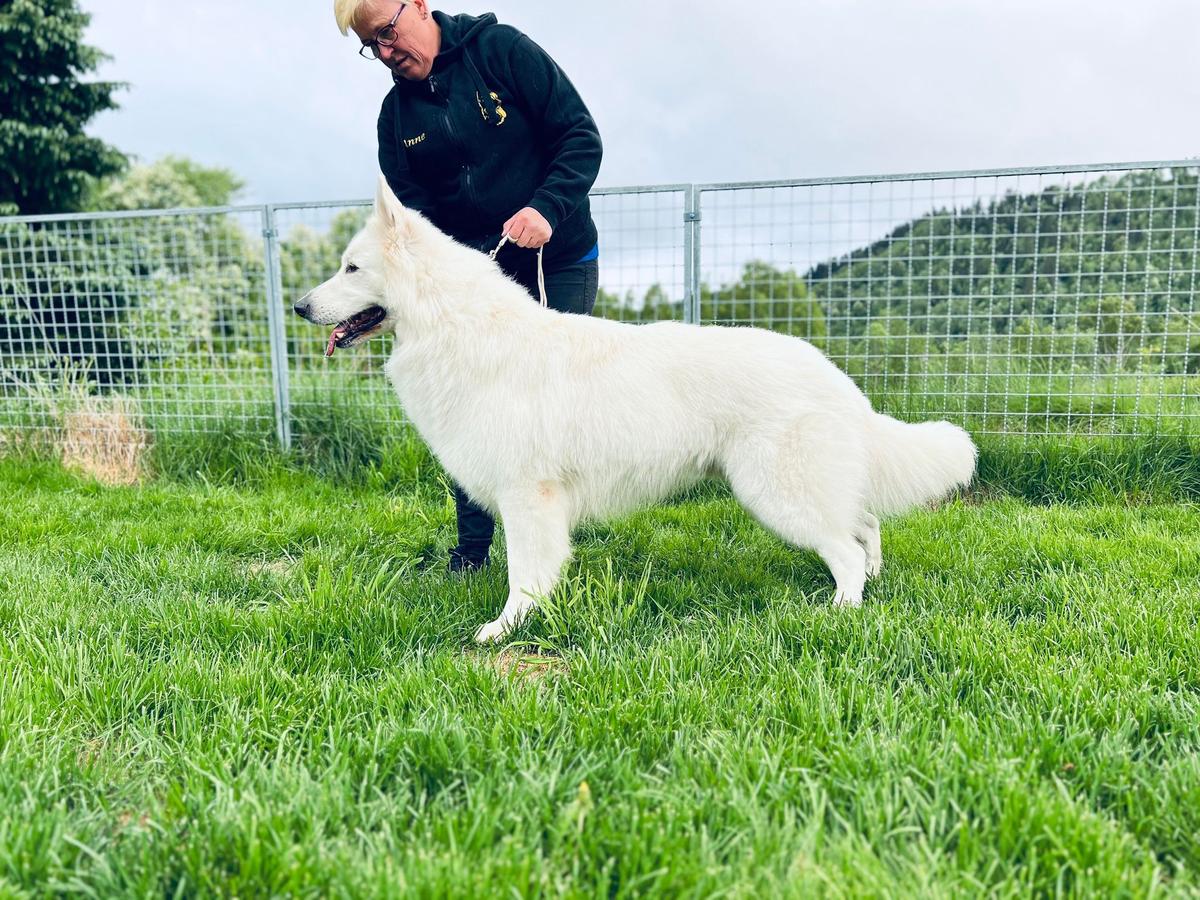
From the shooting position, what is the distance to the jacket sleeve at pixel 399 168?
357 cm

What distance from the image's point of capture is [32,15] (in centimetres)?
1308

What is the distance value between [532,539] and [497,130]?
1725 mm

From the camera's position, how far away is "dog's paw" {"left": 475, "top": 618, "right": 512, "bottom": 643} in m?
2.86

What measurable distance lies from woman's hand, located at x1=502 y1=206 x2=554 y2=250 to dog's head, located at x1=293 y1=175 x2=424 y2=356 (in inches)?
14.0

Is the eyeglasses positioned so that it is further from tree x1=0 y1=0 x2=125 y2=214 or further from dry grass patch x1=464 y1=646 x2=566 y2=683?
tree x1=0 y1=0 x2=125 y2=214

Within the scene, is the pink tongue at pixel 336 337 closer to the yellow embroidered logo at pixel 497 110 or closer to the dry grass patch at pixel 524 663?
the yellow embroidered logo at pixel 497 110

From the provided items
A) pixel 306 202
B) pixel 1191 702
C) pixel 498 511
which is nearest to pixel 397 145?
pixel 498 511

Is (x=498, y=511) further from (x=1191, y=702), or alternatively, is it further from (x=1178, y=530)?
(x=1178, y=530)

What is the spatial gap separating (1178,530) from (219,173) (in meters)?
56.7

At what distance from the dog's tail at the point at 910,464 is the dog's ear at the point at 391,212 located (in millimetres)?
1969

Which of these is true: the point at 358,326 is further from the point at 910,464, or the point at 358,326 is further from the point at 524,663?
the point at 910,464

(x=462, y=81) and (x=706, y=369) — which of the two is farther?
(x=462, y=81)

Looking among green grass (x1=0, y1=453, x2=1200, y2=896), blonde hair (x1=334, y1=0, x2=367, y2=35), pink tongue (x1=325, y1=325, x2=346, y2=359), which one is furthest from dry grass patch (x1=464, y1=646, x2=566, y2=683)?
blonde hair (x1=334, y1=0, x2=367, y2=35)

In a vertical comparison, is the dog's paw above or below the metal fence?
below
